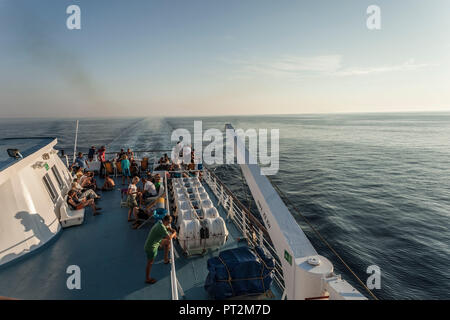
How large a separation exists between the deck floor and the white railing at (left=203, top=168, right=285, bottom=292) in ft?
1.33

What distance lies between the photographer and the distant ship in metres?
3.27

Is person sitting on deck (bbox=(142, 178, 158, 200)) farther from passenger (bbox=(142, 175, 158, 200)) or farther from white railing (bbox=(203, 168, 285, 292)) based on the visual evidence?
white railing (bbox=(203, 168, 285, 292))

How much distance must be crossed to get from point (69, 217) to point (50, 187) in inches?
45.7

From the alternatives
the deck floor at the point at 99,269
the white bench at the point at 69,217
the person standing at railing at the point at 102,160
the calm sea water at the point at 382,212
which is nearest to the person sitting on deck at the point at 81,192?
the white bench at the point at 69,217

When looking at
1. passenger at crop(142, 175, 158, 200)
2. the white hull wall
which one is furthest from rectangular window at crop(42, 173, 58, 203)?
passenger at crop(142, 175, 158, 200)

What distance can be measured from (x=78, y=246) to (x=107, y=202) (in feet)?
9.03

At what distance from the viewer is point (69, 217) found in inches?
261

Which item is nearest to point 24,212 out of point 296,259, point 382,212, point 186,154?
point 296,259

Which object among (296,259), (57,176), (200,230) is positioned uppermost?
(57,176)

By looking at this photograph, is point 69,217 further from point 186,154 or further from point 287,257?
point 287,257

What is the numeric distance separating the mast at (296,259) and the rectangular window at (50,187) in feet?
19.9

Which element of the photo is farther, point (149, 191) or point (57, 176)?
point (57, 176)
